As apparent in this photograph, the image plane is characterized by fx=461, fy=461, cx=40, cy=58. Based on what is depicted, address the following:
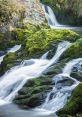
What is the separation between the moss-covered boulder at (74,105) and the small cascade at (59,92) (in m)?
0.98

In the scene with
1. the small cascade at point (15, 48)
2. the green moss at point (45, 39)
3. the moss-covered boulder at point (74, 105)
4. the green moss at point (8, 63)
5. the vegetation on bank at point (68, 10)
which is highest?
the vegetation on bank at point (68, 10)

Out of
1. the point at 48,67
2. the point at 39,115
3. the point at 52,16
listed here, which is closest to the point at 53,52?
the point at 48,67

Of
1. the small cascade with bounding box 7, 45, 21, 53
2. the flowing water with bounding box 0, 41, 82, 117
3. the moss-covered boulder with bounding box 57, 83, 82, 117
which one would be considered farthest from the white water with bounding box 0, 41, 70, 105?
the small cascade with bounding box 7, 45, 21, 53

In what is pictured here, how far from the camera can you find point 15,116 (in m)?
16.1

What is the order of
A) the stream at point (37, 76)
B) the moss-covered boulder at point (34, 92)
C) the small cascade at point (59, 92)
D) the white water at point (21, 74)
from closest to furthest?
the stream at point (37, 76) → the small cascade at point (59, 92) → the moss-covered boulder at point (34, 92) → the white water at point (21, 74)

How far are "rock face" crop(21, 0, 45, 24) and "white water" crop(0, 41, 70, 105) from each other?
6942 mm

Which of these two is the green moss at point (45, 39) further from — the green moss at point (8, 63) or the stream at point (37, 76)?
the green moss at point (8, 63)

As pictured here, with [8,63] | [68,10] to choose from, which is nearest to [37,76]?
[8,63]

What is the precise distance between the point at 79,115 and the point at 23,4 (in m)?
16.2

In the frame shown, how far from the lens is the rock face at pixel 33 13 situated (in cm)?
2939

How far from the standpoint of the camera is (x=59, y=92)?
17391 mm

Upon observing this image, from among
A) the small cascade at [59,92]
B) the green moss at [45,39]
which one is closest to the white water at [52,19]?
the green moss at [45,39]

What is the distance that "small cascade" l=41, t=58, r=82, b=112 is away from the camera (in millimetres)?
16938

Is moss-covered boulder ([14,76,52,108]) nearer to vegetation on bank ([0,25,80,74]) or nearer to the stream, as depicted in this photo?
the stream
